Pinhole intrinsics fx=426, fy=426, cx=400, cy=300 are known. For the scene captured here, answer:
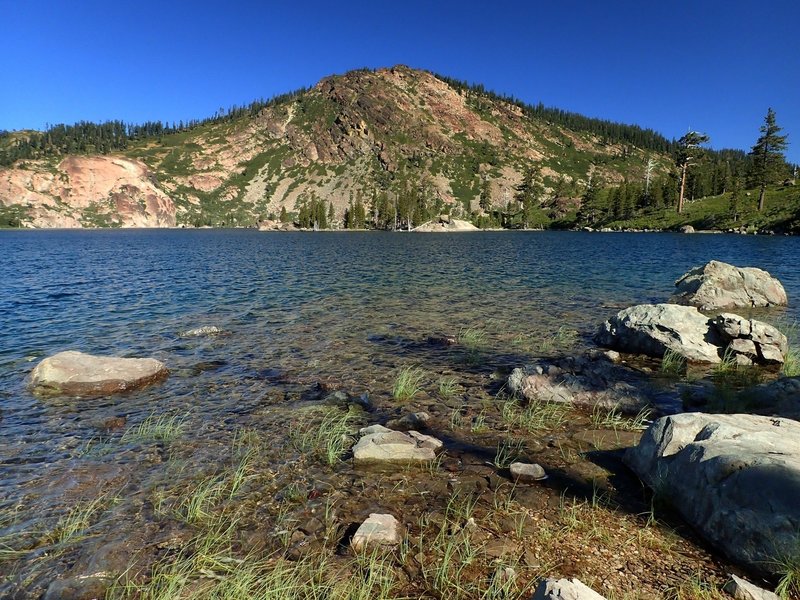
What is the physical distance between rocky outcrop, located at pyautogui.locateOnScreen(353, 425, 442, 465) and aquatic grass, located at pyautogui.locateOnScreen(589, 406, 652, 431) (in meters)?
4.52

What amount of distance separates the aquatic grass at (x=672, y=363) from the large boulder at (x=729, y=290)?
40.7ft

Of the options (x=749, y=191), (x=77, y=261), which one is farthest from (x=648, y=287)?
(x=749, y=191)

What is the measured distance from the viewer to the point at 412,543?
663 cm

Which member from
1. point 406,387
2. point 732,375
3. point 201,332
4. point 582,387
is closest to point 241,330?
point 201,332

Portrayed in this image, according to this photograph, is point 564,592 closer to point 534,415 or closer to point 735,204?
point 534,415

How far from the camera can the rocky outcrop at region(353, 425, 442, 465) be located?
9297mm

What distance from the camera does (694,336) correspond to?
16.8m

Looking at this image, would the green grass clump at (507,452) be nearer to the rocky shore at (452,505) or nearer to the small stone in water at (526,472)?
the rocky shore at (452,505)

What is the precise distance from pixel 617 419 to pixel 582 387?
5.65ft

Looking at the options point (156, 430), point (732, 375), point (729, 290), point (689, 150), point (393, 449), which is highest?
point (689, 150)

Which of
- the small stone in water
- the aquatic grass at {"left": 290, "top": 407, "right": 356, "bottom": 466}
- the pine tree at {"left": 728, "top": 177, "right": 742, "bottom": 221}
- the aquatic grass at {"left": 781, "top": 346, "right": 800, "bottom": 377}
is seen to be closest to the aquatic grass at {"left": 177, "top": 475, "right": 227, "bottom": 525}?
the aquatic grass at {"left": 290, "top": 407, "right": 356, "bottom": 466}

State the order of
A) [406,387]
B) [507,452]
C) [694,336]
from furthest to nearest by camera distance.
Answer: [694,336], [406,387], [507,452]

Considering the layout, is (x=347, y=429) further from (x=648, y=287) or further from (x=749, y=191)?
(x=749, y=191)

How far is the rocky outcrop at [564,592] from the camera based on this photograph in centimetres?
439
